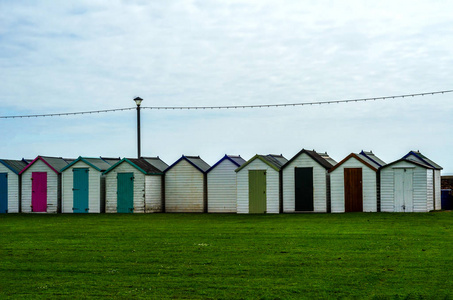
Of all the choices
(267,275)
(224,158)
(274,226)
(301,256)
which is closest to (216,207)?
(224,158)

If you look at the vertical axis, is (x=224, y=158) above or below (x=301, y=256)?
above

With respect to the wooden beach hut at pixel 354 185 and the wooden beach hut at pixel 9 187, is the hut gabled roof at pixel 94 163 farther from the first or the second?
the wooden beach hut at pixel 354 185

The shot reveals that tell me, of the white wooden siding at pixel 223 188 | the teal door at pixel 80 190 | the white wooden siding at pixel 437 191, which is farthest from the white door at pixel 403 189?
the teal door at pixel 80 190

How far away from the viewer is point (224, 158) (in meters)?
36.8

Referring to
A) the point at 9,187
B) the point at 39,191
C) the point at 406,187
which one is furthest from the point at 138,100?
the point at 406,187

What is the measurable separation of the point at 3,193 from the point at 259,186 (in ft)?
51.9

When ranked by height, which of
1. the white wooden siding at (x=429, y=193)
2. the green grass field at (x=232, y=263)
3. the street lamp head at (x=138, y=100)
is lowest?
the green grass field at (x=232, y=263)

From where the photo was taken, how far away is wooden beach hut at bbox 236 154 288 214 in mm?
34688

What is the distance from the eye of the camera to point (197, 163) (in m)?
37.8

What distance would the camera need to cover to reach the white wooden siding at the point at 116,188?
36.6 m

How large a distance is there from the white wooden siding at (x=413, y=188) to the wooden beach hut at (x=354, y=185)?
1.28 feet

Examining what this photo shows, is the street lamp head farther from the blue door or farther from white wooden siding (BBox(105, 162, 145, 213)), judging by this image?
the blue door

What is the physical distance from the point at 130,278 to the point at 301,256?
169 inches

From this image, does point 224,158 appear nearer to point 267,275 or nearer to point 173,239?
Result: point 173,239
